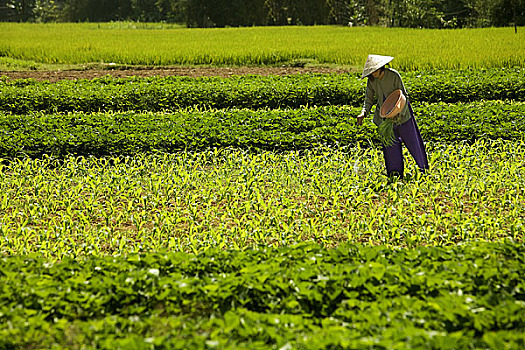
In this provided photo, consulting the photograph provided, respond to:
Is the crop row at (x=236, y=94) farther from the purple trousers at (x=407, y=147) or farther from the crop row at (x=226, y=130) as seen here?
the purple trousers at (x=407, y=147)

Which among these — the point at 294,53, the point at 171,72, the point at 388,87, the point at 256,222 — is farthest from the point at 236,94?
the point at 294,53

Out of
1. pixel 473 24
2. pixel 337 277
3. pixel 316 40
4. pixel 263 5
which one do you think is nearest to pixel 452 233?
pixel 337 277

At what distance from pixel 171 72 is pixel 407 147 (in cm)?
1128

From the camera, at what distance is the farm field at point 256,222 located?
3.43 m

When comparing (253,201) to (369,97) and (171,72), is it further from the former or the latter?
(171,72)

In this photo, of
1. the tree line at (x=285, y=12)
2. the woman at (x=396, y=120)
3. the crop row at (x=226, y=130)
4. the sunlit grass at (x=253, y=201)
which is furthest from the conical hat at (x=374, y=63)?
the tree line at (x=285, y=12)

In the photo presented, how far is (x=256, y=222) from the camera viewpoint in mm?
5496

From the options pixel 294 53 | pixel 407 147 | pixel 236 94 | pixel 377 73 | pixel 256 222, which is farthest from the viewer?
pixel 294 53

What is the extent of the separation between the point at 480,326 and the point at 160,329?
183cm

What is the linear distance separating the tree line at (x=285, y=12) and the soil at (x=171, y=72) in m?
15.3

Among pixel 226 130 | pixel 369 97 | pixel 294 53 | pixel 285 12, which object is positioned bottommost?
pixel 226 130

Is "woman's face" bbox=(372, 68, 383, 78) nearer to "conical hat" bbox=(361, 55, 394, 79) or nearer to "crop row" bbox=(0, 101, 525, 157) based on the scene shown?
"conical hat" bbox=(361, 55, 394, 79)

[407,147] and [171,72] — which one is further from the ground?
[171,72]

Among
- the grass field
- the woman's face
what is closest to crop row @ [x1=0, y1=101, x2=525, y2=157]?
the woman's face
